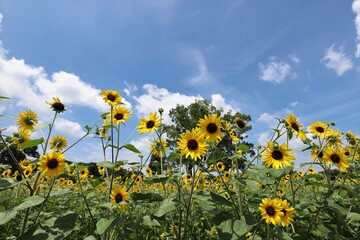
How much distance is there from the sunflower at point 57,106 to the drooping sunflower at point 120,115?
729 mm

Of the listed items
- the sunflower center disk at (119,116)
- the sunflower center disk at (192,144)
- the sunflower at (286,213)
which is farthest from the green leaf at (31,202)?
the sunflower at (286,213)

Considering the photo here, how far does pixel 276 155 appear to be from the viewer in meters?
3.48

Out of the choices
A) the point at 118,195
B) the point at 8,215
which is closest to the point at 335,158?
the point at 118,195

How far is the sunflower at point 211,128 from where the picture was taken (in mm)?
3352

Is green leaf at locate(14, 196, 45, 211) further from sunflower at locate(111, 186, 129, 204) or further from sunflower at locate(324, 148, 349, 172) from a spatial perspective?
sunflower at locate(324, 148, 349, 172)

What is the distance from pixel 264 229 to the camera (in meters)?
3.71

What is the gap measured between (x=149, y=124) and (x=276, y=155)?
1.74 meters

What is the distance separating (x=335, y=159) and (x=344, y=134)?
2.64 ft

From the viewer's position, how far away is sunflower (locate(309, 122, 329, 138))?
4373 millimetres

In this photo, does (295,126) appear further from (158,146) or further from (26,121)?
(26,121)

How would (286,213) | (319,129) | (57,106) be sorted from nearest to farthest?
(286,213) < (57,106) < (319,129)

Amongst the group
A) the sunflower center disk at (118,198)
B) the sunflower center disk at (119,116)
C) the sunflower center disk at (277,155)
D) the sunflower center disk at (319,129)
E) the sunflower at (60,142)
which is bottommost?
the sunflower center disk at (118,198)

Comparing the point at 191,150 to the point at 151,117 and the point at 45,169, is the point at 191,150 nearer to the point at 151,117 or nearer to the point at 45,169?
the point at 151,117

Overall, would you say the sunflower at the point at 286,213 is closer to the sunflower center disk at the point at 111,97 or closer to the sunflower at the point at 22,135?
the sunflower center disk at the point at 111,97
